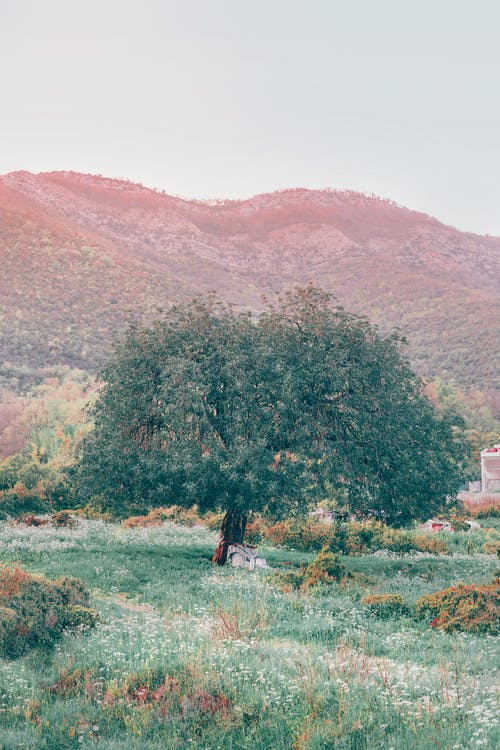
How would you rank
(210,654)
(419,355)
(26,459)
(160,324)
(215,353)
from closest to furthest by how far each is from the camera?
1. (210,654)
2. (215,353)
3. (160,324)
4. (26,459)
5. (419,355)

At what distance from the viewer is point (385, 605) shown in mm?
14430

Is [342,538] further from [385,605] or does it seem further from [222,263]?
[222,263]

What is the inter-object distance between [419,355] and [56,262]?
43.3m

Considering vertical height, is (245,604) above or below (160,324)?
below

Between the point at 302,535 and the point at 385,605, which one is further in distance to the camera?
the point at 302,535

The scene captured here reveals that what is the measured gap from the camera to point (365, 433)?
69.5ft

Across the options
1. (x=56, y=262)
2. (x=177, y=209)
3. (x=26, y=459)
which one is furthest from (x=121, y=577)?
(x=177, y=209)

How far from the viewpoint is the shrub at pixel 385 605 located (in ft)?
46.9

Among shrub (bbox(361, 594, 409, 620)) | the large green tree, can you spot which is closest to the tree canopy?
the large green tree

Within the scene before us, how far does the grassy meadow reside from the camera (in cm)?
790

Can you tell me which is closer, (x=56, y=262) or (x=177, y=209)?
(x=56, y=262)

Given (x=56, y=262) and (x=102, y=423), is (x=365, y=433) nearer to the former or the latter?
(x=102, y=423)

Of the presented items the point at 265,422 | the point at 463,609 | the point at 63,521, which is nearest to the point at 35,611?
the point at 463,609

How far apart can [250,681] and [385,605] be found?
5.93 metres
